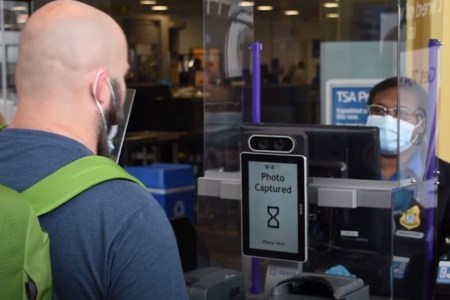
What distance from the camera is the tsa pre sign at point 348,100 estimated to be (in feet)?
15.8

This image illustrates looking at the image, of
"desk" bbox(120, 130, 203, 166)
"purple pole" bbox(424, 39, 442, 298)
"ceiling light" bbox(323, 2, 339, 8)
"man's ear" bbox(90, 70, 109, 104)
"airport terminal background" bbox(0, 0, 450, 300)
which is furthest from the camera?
"desk" bbox(120, 130, 203, 166)

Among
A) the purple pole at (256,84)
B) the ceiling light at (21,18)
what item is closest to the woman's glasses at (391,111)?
the purple pole at (256,84)

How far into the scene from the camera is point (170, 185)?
4.96m

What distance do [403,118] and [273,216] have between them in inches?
42.5

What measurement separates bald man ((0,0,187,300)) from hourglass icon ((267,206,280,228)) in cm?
88

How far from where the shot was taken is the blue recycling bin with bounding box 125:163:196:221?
4934 millimetres

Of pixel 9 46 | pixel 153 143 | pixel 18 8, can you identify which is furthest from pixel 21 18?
pixel 153 143

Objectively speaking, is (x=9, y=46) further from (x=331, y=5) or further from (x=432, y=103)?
(x=432, y=103)

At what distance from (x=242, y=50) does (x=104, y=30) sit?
2507mm

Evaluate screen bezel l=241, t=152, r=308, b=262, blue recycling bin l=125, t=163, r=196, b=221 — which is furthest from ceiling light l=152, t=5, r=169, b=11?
screen bezel l=241, t=152, r=308, b=262

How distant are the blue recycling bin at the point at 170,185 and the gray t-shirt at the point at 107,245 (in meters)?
3.51

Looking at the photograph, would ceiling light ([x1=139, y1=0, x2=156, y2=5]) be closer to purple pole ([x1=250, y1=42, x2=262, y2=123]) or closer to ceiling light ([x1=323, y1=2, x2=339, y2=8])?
ceiling light ([x1=323, y1=2, x2=339, y2=8])

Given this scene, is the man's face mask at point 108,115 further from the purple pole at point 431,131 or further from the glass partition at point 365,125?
the purple pole at point 431,131

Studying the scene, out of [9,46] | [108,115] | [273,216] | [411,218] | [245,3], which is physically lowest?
[411,218]
